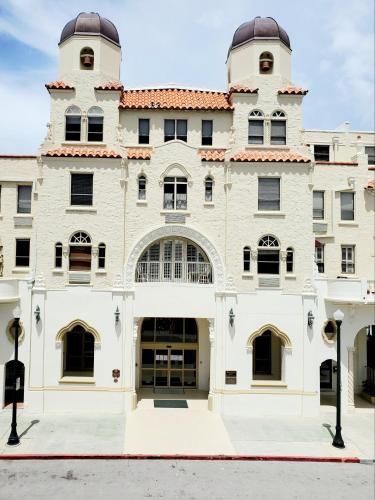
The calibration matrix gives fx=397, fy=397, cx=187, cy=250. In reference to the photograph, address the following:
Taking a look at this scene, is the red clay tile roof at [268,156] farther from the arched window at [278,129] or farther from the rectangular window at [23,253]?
the rectangular window at [23,253]

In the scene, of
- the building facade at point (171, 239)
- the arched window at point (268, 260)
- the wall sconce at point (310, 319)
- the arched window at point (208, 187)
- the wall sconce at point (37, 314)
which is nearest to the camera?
the wall sconce at point (37, 314)

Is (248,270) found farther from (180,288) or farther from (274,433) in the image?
(274,433)

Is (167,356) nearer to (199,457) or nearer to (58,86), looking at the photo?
(199,457)

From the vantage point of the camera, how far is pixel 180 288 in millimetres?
19578

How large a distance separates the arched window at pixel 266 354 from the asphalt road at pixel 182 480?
7.99m

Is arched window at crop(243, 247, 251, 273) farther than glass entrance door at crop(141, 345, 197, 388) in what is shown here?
No

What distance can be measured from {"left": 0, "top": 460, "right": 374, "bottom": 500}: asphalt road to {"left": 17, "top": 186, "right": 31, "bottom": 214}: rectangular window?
42.2ft

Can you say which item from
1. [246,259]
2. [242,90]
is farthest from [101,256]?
[242,90]

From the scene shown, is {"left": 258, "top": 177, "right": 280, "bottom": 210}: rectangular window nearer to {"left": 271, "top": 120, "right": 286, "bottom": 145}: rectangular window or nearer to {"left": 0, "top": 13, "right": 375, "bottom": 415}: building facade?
{"left": 0, "top": 13, "right": 375, "bottom": 415}: building facade

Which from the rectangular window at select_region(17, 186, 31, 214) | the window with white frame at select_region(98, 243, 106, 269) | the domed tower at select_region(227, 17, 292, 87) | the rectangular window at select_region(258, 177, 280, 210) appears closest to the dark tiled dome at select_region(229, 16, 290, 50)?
the domed tower at select_region(227, 17, 292, 87)

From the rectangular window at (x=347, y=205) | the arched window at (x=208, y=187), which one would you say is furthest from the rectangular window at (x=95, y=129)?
the rectangular window at (x=347, y=205)

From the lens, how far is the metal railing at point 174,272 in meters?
20.3

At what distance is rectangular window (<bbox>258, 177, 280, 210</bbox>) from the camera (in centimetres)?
2031

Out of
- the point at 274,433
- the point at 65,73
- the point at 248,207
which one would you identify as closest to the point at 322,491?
the point at 274,433
